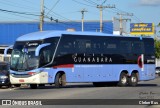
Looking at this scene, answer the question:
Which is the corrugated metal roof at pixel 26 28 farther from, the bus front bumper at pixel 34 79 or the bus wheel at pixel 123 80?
the bus front bumper at pixel 34 79

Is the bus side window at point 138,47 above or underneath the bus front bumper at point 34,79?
above

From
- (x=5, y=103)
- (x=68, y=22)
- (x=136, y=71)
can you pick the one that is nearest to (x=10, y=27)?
(x=68, y=22)

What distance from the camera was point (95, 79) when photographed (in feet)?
106

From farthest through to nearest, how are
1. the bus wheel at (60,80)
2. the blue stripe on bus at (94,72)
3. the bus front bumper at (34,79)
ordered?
1. the blue stripe on bus at (94,72)
2. the bus wheel at (60,80)
3. the bus front bumper at (34,79)

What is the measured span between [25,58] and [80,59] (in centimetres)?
403

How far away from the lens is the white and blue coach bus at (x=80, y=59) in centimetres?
2886

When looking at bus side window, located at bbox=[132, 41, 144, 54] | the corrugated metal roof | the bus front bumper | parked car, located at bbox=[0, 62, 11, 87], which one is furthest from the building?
the bus front bumper

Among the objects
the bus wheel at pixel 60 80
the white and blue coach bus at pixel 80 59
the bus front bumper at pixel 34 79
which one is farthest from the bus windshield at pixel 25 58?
the bus wheel at pixel 60 80

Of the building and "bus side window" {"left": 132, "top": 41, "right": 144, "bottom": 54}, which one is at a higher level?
the building

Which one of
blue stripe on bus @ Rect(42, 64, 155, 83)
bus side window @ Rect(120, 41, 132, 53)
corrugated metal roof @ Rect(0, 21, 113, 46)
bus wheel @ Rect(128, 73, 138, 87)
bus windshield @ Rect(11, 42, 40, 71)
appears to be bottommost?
bus wheel @ Rect(128, 73, 138, 87)

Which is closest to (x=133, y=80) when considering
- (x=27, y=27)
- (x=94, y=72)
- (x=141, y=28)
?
(x=94, y=72)

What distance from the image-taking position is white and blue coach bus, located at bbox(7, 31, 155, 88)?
94.7ft

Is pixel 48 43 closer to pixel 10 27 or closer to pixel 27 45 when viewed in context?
pixel 27 45

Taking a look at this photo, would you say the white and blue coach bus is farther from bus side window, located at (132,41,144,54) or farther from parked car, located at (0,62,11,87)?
parked car, located at (0,62,11,87)
